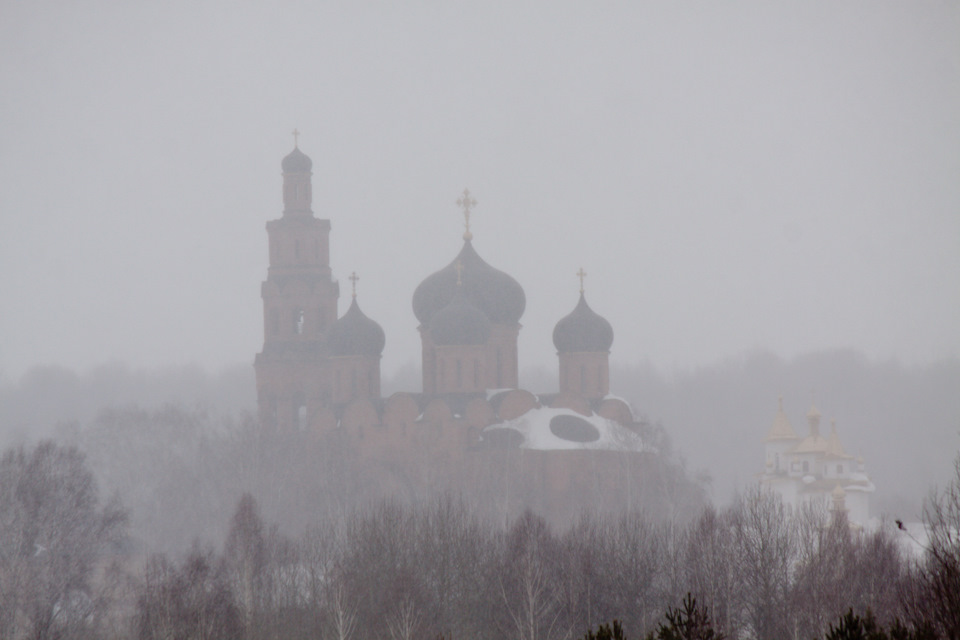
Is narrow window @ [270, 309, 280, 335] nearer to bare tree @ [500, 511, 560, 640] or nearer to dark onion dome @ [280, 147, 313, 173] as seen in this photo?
dark onion dome @ [280, 147, 313, 173]

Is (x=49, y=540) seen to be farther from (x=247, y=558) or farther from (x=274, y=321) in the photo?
(x=274, y=321)

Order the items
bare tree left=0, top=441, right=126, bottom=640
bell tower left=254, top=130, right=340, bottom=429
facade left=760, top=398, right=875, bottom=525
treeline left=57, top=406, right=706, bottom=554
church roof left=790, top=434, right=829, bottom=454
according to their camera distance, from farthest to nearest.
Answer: bell tower left=254, top=130, right=340, bottom=429 → church roof left=790, top=434, right=829, bottom=454 → facade left=760, top=398, right=875, bottom=525 → treeline left=57, top=406, right=706, bottom=554 → bare tree left=0, top=441, right=126, bottom=640

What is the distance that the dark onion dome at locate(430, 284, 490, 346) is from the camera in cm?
4238

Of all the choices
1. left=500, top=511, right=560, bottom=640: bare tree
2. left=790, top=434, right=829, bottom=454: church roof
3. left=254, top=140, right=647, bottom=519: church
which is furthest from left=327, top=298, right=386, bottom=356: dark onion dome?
left=500, top=511, right=560, bottom=640: bare tree

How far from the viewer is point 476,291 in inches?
1759

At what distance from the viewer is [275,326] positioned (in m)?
46.2

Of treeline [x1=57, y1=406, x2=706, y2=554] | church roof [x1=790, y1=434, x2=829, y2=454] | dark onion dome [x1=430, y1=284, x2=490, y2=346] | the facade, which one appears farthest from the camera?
church roof [x1=790, y1=434, x2=829, y2=454]

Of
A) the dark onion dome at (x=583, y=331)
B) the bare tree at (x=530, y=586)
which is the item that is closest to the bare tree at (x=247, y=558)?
the bare tree at (x=530, y=586)

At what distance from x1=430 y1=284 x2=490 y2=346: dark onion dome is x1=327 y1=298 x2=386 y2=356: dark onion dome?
2251 mm

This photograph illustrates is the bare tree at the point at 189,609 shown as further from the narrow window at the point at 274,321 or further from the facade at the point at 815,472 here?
the narrow window at the point at 274,321

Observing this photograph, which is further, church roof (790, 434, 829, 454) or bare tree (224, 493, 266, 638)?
church roof (790, 434, 829, 454)

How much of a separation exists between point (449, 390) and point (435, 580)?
743 inches

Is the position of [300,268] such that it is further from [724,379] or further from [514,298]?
[724,379]

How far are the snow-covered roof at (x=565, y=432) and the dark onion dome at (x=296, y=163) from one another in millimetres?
9350
